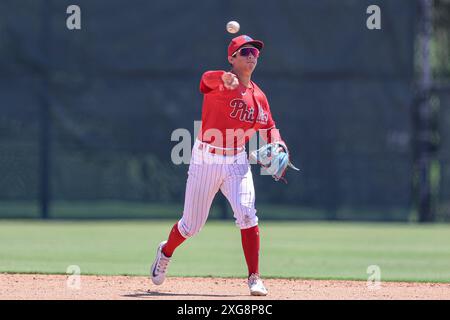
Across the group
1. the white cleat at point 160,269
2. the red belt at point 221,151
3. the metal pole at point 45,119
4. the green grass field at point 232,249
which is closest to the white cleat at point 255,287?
the white cleat at point 160,269

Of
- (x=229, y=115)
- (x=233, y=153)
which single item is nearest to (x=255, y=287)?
(x=233, y=153)

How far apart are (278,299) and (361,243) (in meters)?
5.21

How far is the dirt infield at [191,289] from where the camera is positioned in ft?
23.4

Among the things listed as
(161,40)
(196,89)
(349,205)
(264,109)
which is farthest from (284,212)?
(264,109)

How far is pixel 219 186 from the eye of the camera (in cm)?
735

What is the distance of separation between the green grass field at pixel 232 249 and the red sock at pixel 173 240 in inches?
49.9

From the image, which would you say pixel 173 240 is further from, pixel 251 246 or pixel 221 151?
pixel 221 151

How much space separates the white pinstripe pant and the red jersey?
0.41 feet

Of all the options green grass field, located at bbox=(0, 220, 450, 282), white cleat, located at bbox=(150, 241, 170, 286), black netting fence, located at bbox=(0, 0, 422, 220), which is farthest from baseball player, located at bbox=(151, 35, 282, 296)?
black netting fence, located at bbox=(0, 0, 422, 220)

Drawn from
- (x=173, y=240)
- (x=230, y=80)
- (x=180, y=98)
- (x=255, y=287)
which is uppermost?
(x=230, y=80)

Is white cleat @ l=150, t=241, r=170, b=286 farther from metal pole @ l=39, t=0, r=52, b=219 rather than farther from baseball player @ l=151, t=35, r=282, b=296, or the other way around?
metal pole @ l=39, t=0, r=52, b=219

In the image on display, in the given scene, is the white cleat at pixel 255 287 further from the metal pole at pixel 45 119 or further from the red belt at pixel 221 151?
the metal pole at pixel 45 119

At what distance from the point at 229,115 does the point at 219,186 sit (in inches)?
21.9

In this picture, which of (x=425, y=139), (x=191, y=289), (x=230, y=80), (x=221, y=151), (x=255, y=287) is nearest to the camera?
(x=230, y=80)
